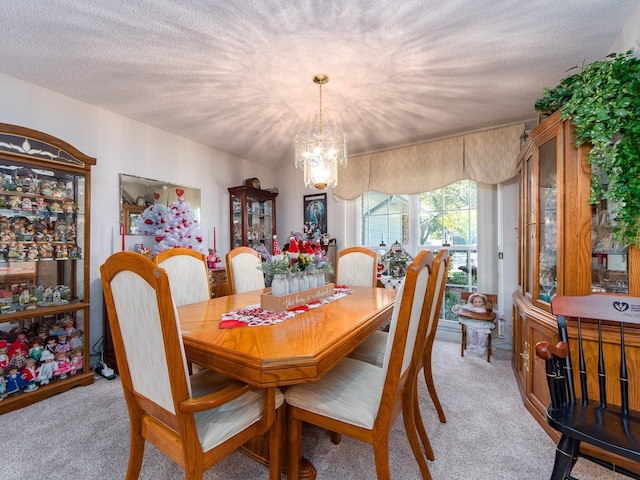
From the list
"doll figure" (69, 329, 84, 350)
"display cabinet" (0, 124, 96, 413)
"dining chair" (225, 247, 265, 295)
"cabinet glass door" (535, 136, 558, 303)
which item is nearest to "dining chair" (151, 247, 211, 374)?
"dining chair" (225, 247, 265, 295)

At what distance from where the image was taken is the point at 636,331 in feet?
4.76

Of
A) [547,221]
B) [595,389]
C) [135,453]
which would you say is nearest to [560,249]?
[547,221]

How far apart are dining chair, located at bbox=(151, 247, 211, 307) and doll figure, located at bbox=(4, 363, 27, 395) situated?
1247mm

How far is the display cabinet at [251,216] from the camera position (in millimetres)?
3918

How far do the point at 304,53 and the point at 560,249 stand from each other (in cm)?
201

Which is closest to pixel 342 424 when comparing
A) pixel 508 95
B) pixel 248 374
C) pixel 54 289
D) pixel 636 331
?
pixel 248 374

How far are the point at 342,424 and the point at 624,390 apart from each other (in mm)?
1190

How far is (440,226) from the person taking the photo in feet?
11.9

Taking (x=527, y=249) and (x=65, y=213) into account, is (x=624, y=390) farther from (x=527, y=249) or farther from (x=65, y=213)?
(x=65, y=213)

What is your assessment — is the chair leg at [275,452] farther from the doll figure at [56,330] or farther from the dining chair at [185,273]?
the doll figure at [56,330]

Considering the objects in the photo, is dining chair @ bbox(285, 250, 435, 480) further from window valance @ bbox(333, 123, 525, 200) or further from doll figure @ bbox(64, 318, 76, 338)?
window valance @ bbox(333, 123, 525, 200)

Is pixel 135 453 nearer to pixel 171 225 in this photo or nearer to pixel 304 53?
pixel 171 225

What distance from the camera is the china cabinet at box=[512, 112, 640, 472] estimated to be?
1.58m

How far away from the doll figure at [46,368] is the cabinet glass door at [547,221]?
362 cm
